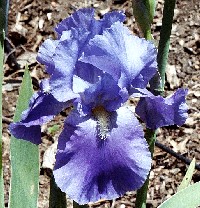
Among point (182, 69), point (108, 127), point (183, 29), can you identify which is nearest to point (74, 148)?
point (108, 127)

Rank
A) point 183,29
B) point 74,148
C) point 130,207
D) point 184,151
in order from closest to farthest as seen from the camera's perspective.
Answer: point 74,148 → point 130,207 → point 184,151 → point 183,29

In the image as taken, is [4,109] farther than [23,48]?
No

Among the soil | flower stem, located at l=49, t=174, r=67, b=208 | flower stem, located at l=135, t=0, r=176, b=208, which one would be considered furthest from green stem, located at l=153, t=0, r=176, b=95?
the soil

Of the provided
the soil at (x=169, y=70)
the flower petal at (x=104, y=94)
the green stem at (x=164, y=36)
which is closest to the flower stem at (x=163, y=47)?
the green stem at (x=164, y=36)

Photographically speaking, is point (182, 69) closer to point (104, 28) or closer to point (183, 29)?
point (183, 29)

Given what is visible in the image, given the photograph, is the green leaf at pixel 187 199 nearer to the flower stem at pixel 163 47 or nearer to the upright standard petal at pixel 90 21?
the flower stem at pixel 163 47

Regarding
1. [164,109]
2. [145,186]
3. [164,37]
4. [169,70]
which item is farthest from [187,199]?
[169,70]

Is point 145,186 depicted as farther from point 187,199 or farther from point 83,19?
point 83,19

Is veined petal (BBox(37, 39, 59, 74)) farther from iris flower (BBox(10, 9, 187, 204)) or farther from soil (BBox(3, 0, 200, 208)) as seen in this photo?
soil (BBox(3, 0, 200, 208))
